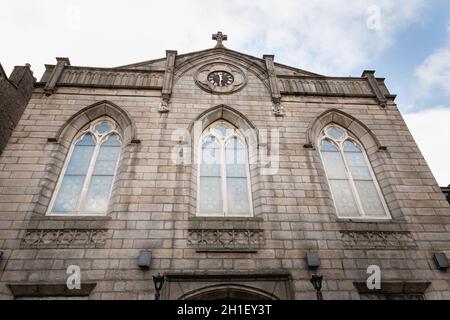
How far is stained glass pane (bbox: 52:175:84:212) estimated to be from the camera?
6.81m

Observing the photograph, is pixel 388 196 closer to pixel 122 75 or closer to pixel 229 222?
pixel 229 222

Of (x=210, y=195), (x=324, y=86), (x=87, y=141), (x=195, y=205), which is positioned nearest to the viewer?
(x=195, y=205)

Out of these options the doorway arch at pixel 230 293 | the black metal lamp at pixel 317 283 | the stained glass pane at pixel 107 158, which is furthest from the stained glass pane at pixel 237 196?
the stained glass pane at pixel 107 158

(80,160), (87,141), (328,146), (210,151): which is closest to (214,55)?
(210,151)

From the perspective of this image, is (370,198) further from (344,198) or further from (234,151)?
(234,151)

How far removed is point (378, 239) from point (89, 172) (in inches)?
292

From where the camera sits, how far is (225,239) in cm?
626

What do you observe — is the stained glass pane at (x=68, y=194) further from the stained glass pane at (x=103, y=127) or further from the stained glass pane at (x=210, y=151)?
the stained glass pane at (x=210, y=151)

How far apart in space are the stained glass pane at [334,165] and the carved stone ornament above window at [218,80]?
145 inches

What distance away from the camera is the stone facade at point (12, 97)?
357 inches

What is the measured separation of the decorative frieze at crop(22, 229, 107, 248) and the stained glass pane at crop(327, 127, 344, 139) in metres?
7.06
